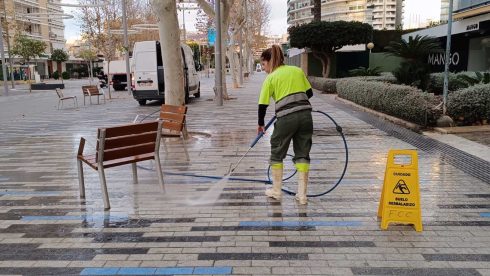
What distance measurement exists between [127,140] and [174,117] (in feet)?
8.53

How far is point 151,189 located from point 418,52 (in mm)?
10726

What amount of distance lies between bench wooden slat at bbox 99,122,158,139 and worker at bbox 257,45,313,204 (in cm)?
142

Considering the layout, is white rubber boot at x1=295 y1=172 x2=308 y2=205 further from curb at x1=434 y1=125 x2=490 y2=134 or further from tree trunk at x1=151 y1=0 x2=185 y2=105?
curb at x1=434 y1=125 x2=490 y2=134

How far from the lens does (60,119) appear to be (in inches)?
582

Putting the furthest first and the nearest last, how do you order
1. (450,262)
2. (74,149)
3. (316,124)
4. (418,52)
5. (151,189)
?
(418,52) < (316,124) < (74,149) < (151,189) < (450,262)

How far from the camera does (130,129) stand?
5.40 metres

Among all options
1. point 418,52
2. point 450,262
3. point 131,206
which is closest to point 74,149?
point 131,206

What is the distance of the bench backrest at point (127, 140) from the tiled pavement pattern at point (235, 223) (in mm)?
564

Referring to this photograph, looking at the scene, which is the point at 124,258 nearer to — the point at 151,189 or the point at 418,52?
the point at 151,189

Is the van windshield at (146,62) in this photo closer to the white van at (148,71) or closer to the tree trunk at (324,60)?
the white van at (148,71)

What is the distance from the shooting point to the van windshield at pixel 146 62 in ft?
59.9

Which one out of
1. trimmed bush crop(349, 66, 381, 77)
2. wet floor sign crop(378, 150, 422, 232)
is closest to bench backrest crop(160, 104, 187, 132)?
wet floor sign crop(378, 150, 422, 232)

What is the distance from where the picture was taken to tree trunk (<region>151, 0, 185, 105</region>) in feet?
30.9

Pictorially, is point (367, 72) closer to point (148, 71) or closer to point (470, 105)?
point (148, 71)
